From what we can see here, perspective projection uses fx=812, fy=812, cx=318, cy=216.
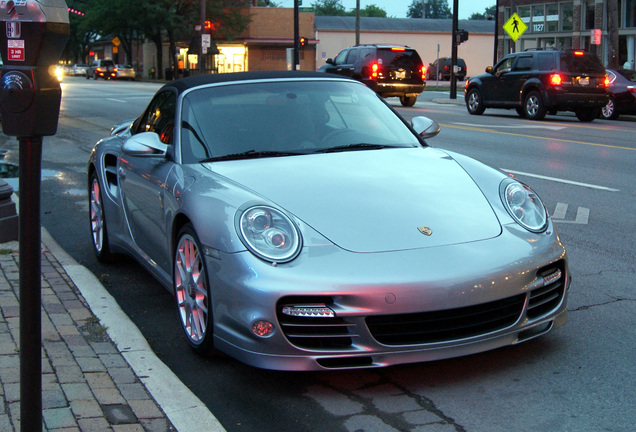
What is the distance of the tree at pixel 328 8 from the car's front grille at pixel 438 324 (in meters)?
146

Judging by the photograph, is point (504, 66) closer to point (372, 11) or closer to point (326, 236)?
point (326, 236)

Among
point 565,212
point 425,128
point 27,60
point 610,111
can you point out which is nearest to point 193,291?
point 27,60

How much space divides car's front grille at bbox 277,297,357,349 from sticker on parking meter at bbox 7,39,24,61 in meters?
1.50

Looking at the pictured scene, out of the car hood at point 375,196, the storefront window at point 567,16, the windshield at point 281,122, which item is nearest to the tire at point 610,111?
the windshield at point 281,122

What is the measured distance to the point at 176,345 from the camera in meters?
4.43

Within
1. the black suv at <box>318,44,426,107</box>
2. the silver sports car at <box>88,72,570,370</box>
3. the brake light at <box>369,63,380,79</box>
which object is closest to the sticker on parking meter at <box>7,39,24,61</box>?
the silver sports car at <box>88,72,570,370</box>

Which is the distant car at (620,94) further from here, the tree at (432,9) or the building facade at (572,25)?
the tree at (432,9)

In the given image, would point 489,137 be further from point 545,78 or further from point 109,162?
point 109,162

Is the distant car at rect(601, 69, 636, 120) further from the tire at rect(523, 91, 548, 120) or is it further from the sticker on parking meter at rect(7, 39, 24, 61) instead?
the sticker on parking meter at rect(7, 39, 24, 61)

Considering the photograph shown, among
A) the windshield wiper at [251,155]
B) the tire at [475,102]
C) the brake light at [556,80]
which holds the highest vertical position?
the brake light at [556,80]

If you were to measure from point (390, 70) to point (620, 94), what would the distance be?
676cm

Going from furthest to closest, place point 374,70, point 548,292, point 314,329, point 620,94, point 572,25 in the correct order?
point 572,25 < point 374,70 < point 620,94 < point 548,292 < point 314,329

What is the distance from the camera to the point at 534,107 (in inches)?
833

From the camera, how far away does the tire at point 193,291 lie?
3.97 meters
